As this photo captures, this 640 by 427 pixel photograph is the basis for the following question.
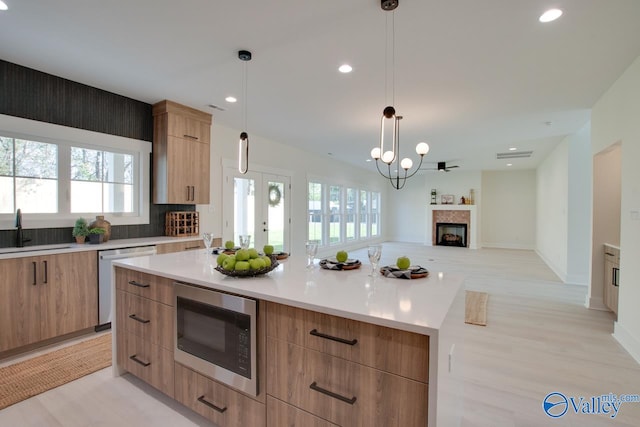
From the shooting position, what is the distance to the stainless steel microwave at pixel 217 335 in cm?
154

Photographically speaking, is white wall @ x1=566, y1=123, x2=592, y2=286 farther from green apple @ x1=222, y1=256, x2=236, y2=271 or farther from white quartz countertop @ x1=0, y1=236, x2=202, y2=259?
white quartz countertop @ x1=0, y1=236, x2=202, y2=259

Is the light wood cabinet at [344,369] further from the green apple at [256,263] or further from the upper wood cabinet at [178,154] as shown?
the upper wood cabinet at [178,154]

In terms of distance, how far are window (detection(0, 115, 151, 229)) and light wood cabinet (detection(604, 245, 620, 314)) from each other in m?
5.73

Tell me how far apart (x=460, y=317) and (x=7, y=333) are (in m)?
3.53

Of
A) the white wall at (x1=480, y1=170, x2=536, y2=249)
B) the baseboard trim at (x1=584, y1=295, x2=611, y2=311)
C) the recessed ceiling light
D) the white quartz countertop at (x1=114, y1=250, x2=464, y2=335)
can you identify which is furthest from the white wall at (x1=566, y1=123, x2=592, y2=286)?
the white wall at (x1=480, y1=170, x2=536, y2=249)

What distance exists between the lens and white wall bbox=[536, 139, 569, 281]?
219 inches

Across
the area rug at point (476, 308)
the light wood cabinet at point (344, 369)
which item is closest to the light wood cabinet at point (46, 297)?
the light wood cabinet at point (344, 369)

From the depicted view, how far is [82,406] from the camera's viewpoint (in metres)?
2.02

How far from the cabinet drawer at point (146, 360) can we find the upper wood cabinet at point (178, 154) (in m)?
2.05

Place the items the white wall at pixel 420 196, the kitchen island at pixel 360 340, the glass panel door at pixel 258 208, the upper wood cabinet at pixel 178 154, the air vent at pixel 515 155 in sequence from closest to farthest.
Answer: the kitchen island at pixel 360 340 → the upper wood cabinet at pixel 178 154 → the glass panel door at pixel 258 208 → the air vent at pixel 515 155 → the white wall at pixel 420 196

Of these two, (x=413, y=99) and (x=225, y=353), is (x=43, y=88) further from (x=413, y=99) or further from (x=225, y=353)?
(x=413, y=99)

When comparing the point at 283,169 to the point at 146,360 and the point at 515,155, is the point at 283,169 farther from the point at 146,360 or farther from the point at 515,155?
the point at 515,155

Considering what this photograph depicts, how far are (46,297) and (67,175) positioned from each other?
1325 millimetres

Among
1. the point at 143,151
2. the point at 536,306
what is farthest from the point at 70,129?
the point at 536,306
